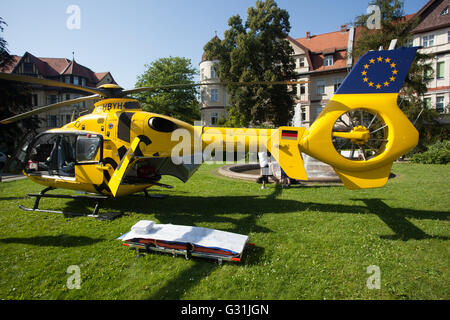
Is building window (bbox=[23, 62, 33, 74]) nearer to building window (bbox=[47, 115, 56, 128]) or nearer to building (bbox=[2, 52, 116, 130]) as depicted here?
building (bbox=[2, 52, 116, 130])

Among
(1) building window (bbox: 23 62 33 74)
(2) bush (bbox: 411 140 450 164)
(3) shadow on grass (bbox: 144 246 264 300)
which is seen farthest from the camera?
(1) building window (bbox: 23 62 33 74)

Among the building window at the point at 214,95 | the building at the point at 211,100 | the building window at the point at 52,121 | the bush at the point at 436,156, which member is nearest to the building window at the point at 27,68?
the building window at the point at 52,121

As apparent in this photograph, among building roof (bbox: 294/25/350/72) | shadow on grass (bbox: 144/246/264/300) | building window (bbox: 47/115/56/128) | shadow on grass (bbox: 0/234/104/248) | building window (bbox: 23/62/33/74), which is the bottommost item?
shadow on grass (bbox: 144/246/264/300)

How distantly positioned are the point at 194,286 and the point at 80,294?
1762 millimetres

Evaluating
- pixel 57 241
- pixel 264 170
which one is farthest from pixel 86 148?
pixel 264 170

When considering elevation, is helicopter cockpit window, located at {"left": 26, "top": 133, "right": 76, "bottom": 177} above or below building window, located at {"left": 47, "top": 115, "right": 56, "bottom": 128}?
below

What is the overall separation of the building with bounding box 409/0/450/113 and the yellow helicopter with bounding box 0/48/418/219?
32385 mm

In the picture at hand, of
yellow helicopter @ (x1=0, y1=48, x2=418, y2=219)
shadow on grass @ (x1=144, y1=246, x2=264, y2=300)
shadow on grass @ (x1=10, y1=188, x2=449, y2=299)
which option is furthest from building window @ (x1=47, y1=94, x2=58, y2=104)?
shadow on grass @ (x1=144, y1=246, x2=264, y2=300)

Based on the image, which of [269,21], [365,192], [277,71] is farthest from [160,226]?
→ [269,21]

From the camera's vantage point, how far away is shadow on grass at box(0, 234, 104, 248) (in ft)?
18.2

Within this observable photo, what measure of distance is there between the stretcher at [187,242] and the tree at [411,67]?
26.4 m

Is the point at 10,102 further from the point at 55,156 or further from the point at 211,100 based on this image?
the point at 211,100

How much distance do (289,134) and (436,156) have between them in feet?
67.8

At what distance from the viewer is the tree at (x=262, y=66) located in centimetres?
2964
